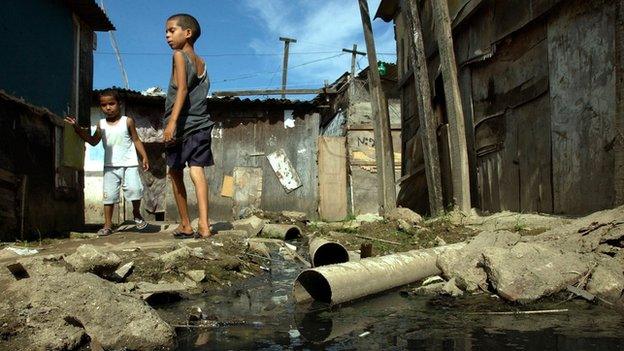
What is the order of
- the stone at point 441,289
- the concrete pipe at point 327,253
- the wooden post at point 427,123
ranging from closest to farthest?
the stone at point 441,289, the concrete pipe at point 327,253, the wooden post at point 427,123

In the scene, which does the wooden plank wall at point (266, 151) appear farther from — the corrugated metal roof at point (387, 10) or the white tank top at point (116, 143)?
the white tank top at point (116, 143)

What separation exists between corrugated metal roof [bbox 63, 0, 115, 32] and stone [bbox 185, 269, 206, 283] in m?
5.26

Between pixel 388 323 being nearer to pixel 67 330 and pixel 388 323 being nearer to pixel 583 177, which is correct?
pixel 67 330

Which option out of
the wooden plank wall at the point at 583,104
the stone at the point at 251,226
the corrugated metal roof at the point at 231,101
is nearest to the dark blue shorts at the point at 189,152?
the stone at the point at 251,226

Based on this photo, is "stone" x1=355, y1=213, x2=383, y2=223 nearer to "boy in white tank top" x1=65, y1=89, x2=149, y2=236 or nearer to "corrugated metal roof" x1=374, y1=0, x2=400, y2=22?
"boy in white tank top" x1=65, y1=89, x2=149, y2=236

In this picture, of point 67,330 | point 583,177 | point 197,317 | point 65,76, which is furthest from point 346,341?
point 65,76

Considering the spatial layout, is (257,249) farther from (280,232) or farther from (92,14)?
(92,14)

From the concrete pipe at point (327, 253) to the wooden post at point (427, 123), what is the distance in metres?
3.27

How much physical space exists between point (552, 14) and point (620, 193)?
6.50ft

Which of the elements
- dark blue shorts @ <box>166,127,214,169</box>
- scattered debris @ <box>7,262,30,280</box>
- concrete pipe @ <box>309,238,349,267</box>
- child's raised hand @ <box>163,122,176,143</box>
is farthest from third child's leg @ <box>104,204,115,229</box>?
scattered debris @ <box>7,262,30,280</box>

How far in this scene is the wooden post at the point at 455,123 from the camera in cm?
585

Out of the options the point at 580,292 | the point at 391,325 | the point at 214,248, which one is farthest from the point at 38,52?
the point at 580,292

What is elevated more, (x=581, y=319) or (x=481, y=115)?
Answer: (x=481, y=115)

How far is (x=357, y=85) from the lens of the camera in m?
12.7
